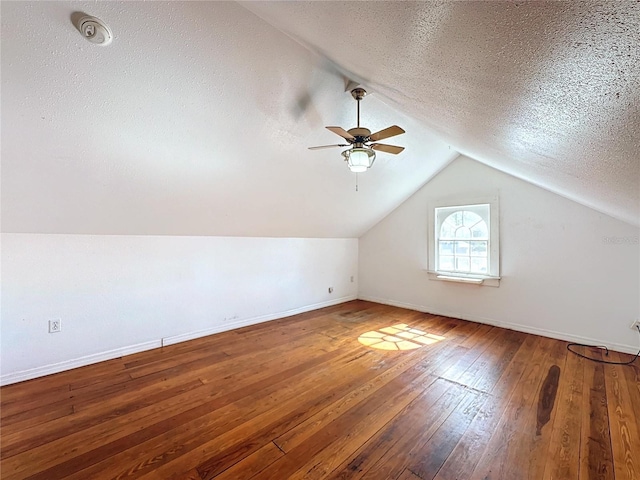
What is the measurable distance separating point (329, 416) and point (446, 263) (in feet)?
11.4

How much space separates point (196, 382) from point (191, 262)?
1.58 metres

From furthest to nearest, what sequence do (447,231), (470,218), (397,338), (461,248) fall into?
(447,231), (461,248), (470,218), (397,338)

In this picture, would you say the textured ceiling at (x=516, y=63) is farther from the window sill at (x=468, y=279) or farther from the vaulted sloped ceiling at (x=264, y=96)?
the window sill at (x=468, y=279)

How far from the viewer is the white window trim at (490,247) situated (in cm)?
415

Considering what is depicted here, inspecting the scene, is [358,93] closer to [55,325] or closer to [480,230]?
[480,230]

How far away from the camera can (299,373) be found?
274 centimetres

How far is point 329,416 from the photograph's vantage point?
81.7 inches

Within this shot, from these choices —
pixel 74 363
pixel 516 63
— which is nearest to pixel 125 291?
pixel 74 363

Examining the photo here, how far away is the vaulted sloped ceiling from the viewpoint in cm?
77

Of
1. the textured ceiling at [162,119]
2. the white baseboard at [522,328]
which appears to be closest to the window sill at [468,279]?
the white baseboard at [522,328]

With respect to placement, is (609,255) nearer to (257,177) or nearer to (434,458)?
(434,458)

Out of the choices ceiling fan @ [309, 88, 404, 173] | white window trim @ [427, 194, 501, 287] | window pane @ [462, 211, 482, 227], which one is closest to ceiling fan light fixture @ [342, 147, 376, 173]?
ceiling fan @ [309, 88, 404, 173]

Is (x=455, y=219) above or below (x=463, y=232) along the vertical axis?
above

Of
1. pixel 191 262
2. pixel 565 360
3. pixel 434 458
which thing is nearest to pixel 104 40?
pixel 191 262
